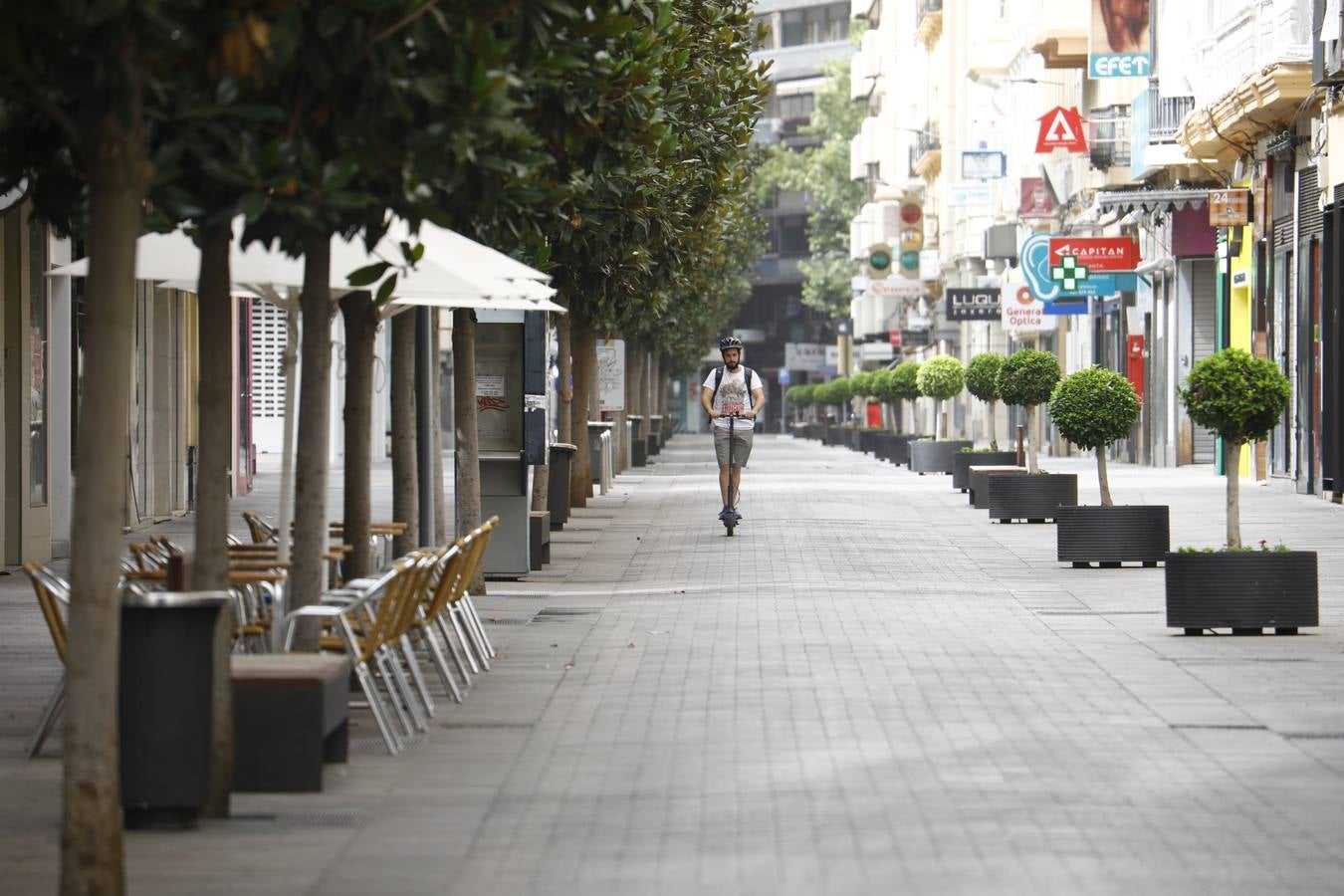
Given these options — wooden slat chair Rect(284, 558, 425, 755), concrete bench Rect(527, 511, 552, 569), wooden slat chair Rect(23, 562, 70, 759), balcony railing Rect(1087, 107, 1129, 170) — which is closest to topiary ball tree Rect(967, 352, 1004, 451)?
balcony railing Rect(1087, 107, 1129, 170)

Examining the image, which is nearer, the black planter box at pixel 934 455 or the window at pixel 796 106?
the black planter box at pixel 934 455

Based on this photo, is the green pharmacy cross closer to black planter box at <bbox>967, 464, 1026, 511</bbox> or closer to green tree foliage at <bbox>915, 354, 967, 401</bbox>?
green tree foliage at <bbox>915, 354, 967, 401</bbox>

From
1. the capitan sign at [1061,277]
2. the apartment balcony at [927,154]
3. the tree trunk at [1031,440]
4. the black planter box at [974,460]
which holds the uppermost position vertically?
the apartment balcony at [927,154]

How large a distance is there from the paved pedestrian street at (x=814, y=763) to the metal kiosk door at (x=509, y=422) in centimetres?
129

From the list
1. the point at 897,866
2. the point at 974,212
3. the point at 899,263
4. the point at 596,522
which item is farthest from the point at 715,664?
the point at 899,263

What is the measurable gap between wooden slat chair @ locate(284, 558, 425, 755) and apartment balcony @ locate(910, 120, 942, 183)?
7229cm

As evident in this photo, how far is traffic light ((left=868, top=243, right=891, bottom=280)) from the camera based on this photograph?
9806 cm

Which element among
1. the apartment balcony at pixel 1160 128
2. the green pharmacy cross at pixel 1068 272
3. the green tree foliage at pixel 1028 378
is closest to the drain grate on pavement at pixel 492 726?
the green tree foliage at pixel 1028 378

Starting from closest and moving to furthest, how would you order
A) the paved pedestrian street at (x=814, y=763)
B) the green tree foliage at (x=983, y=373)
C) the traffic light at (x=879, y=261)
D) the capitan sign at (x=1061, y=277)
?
1. the paved pedestrian street at (x=814, y=763)
2. the green tree foliage at (x=983, y=373)
3. the capitan sign at (x=1061, y=277)
4. the traffic light at (x=879, y=261)

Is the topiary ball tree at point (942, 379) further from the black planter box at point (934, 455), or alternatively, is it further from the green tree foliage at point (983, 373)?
the green tree foliage at point (983, 373)

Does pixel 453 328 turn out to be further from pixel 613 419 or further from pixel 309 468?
pixel 613 419

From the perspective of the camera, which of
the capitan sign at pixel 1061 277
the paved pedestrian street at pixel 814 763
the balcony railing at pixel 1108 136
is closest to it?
the paved pedestrian street at pixel 814 763

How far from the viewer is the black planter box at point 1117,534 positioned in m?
18.9

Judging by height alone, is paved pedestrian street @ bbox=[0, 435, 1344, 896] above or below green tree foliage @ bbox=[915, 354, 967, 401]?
below
